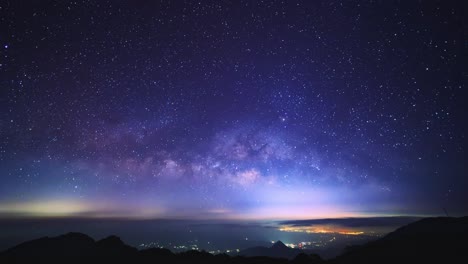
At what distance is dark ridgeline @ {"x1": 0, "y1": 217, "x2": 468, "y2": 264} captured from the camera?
29.9m

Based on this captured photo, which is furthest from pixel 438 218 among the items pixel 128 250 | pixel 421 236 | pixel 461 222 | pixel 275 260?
pixel 128 250

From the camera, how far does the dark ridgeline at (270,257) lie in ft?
98.2

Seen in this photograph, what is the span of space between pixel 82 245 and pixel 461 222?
6001cm

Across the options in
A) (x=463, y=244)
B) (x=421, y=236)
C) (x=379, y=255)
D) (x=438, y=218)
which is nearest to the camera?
(x=463, y=244)

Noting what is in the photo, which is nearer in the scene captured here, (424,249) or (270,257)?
(424,249)

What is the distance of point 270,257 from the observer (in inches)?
1523

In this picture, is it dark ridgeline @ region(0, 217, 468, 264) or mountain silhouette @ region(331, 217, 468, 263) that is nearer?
mountain silhouette @ region(331, 217, 468, 263)

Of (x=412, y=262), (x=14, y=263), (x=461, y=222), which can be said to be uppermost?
(x=461, y=222)

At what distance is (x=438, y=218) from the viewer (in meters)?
46.5

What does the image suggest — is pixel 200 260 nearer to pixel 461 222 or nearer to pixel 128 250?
pixel 128 250

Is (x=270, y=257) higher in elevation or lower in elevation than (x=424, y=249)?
lower

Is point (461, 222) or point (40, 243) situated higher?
point (461, 222)

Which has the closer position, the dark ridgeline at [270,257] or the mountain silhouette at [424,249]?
the mountain silhouette at [424,249]

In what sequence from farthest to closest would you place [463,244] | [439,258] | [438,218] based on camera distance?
1. [438,218]
2. [463,244]
3. [439,258]
